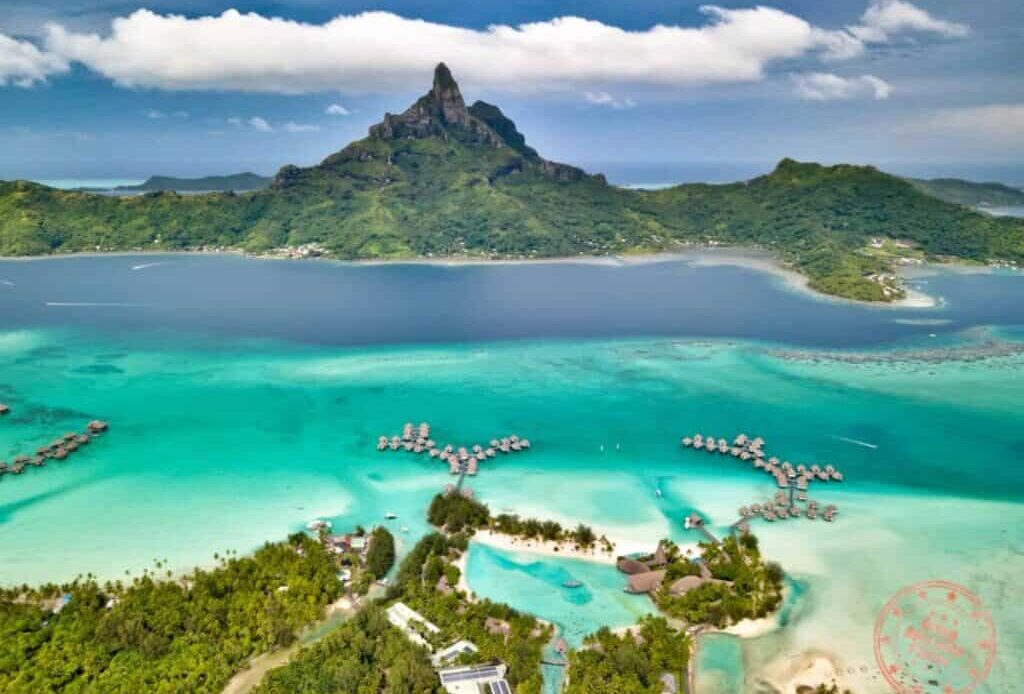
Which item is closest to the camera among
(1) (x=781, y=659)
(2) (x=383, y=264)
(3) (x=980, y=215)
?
(1) (x=781, y=659)

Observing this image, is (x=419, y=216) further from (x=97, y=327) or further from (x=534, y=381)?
(x=534, y=381)

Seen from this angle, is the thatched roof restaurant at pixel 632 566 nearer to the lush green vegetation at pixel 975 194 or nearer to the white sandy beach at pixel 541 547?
the white sandy beach at pixel 541 547

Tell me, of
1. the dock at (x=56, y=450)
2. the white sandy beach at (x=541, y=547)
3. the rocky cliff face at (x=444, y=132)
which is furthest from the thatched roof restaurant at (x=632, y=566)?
the rocky cliff face at (x=444, y=132)

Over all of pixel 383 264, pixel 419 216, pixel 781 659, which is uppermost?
pixel 419 216

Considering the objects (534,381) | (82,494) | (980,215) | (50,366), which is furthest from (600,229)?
(82,494)

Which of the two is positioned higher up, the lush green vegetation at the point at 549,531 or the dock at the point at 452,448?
the dock at the point at 452,448

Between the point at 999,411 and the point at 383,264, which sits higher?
the point at 383,264

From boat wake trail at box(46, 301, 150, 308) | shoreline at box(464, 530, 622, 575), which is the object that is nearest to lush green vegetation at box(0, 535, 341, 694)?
shoreline at box(464, 530, 622, 575)
